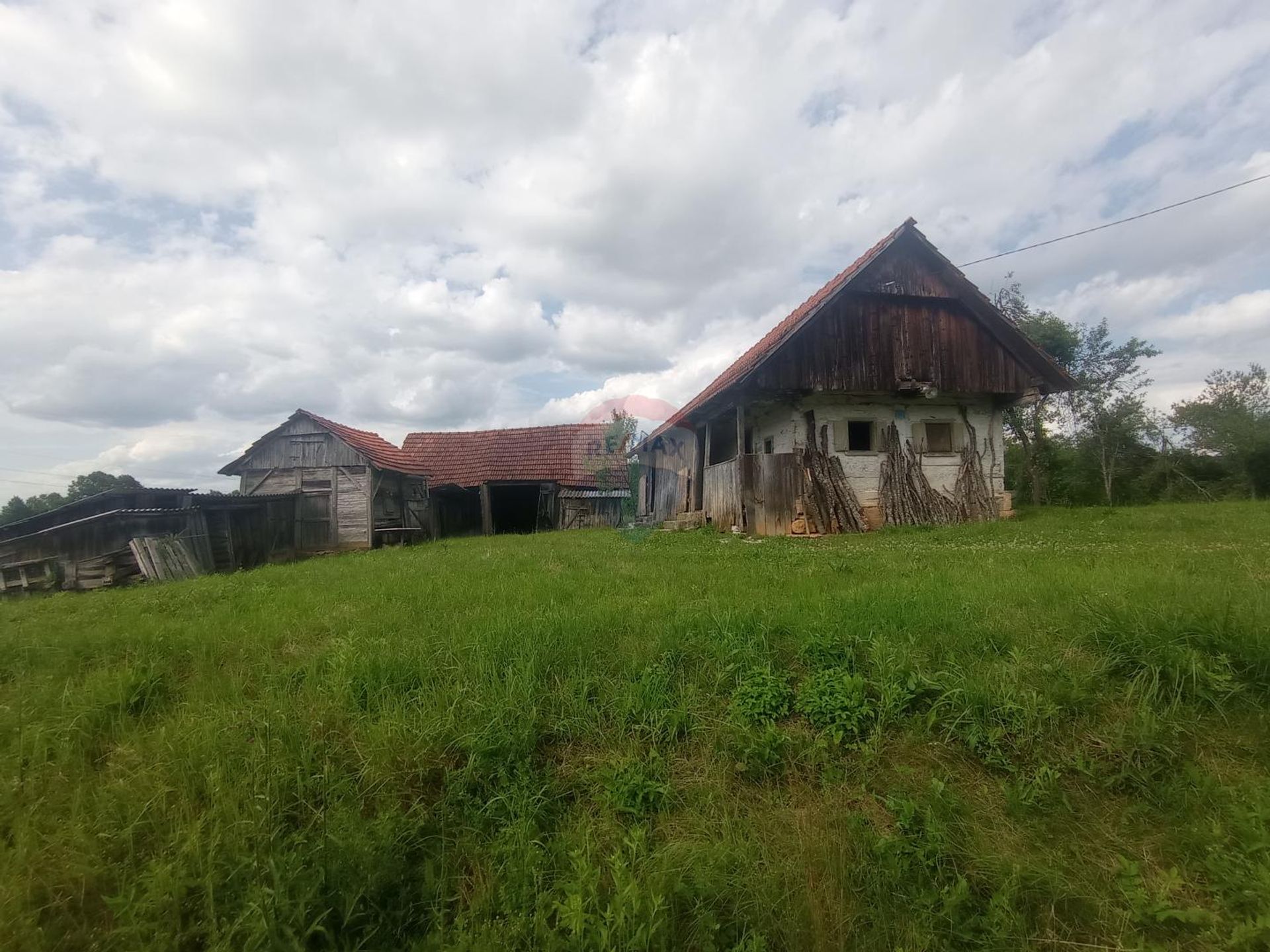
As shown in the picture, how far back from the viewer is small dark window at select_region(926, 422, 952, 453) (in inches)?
500

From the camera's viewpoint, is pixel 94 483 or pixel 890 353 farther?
pixel 94 483

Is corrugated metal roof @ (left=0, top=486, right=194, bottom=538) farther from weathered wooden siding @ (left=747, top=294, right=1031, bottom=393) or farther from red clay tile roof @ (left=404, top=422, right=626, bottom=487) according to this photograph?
weathered wooden siding @ (left=747, top=294, right=1031, bottom=393)

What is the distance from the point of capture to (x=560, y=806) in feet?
8.39

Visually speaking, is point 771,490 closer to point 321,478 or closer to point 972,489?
point 972,489

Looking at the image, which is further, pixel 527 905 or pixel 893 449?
pixel 893 449

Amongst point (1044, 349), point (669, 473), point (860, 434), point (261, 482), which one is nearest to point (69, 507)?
point (261, 482)

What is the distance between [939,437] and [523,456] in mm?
15982

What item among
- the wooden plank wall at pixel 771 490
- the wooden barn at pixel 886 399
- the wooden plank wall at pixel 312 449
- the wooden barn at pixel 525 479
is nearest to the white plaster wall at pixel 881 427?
the wooden barn at pixel 886 399

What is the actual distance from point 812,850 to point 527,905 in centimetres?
116

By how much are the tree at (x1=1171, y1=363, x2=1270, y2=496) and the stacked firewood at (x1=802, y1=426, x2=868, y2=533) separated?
70.3 ft

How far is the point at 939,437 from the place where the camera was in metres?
12.8

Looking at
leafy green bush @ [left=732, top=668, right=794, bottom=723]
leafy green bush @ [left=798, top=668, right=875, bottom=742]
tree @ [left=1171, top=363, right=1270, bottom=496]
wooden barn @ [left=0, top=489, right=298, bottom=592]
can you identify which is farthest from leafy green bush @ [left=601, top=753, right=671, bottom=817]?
tree @ [left=1171, top=363, right=1270, bottom=496]

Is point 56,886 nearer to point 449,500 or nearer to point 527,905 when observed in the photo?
point 527,905

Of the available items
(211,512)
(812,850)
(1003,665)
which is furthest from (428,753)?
(211,512)
